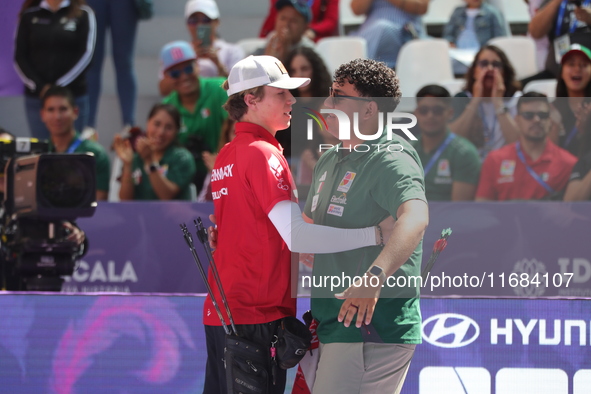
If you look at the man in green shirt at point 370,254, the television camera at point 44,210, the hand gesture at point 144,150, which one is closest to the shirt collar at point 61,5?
the hand gesture at point 144,150

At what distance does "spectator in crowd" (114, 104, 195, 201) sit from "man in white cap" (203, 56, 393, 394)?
109 inches

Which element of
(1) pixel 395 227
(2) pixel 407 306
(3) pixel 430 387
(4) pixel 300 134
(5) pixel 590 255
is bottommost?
(3) pixel 430 387

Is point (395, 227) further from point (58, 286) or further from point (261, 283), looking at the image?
point (58, 286)

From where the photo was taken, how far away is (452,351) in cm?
364

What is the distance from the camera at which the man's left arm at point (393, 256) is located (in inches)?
103

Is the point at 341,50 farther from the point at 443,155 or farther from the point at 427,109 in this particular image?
the point at 427,109

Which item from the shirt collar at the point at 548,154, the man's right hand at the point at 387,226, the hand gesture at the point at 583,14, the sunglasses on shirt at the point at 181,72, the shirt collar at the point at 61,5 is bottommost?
the shirt collar at the point at 548,154

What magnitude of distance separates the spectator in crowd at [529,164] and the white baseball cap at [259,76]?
5.12 feet

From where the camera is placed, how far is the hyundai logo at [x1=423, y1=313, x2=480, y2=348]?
362 cm

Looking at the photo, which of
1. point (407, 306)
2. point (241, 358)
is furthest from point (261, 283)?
point (407, 306)

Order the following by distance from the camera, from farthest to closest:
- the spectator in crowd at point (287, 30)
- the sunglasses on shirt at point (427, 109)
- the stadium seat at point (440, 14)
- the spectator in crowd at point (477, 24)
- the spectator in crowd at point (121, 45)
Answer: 1. the stadium seat at point (440, 14)
2. the spectator in crowd at point (477, 24)
3. the spectator in crowd at point (121, 45)
4. the spectator in crowd at point (287, 30)
5. the sunglasses on shirt at point (427, 109)

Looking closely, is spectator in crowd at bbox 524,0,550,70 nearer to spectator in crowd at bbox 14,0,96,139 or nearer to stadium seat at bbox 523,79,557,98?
stadium seat at bbox 523,79,557,98

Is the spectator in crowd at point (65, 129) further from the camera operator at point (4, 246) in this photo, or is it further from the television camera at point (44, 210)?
the television camera at point (44, 210)

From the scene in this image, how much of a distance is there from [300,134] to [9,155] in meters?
2.15
